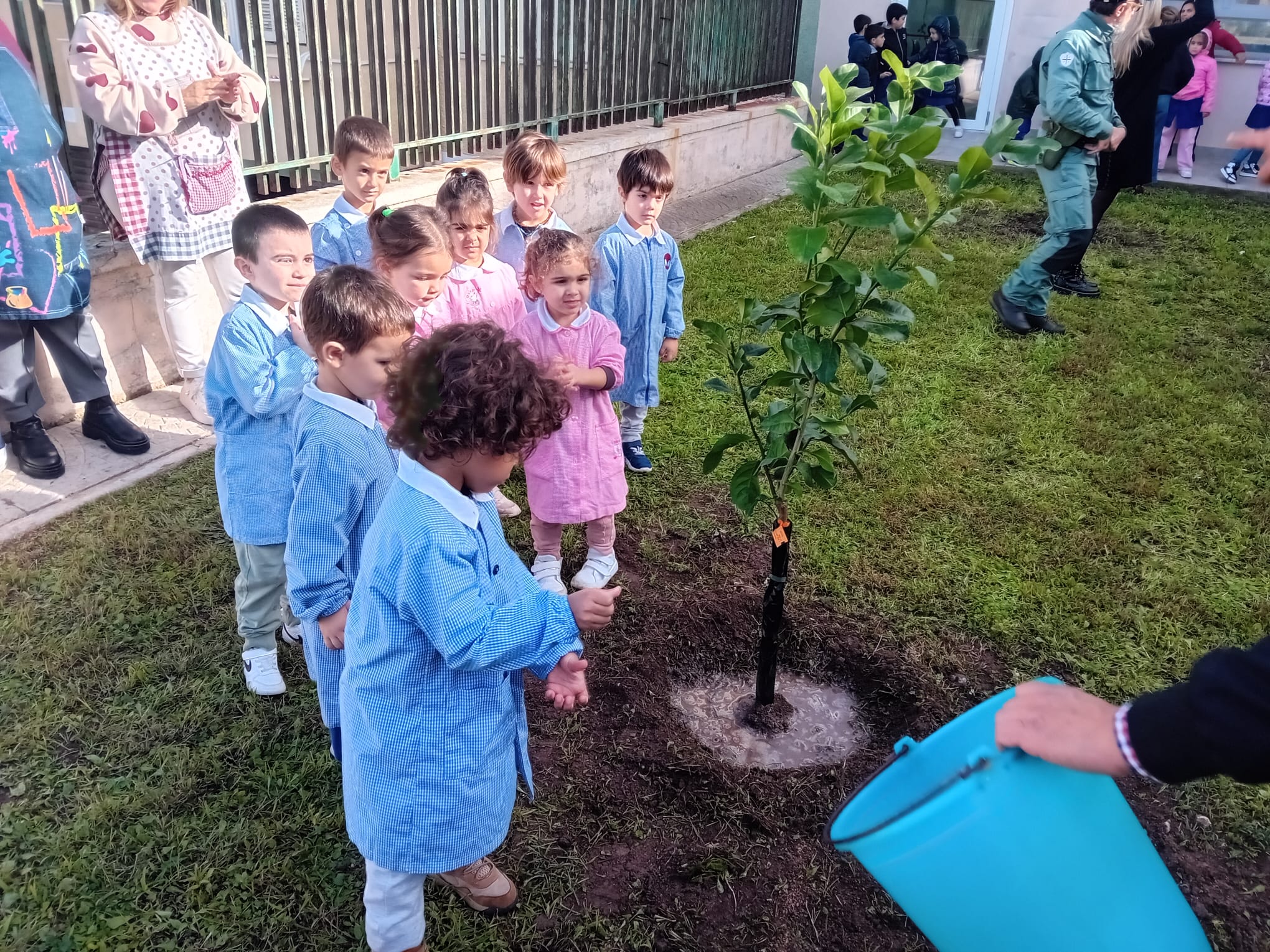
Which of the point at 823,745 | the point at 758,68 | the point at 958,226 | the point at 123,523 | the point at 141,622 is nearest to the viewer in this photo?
the point at 823,745

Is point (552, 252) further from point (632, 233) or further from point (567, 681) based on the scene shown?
point (567, 681)

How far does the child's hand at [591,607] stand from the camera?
6.05 ft

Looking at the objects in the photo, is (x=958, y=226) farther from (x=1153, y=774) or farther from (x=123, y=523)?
(x=1153, y=774)

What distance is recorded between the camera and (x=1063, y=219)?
6020 mm

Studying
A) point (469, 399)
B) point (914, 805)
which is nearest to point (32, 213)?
point (469, 399)

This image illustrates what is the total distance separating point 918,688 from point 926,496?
55.1 inches

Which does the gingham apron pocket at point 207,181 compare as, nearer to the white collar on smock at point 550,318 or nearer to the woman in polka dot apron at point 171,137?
the woman in polka dot apron at point 171,137

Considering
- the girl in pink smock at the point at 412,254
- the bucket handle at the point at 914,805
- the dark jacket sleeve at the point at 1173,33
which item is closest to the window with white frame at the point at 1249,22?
the dark jacket sleeve at the point at 1173,33

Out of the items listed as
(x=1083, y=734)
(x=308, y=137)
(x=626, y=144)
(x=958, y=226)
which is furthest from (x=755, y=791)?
(x=958, y=226)

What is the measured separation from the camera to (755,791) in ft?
8.86

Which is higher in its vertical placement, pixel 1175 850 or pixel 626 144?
pixel 626 144

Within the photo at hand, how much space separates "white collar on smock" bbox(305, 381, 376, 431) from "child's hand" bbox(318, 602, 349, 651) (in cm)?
45

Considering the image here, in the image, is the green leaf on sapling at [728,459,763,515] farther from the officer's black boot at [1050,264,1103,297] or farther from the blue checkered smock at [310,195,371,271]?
the officer's black boot at [1050,264,1103,297]

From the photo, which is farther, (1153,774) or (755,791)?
(755,791)
